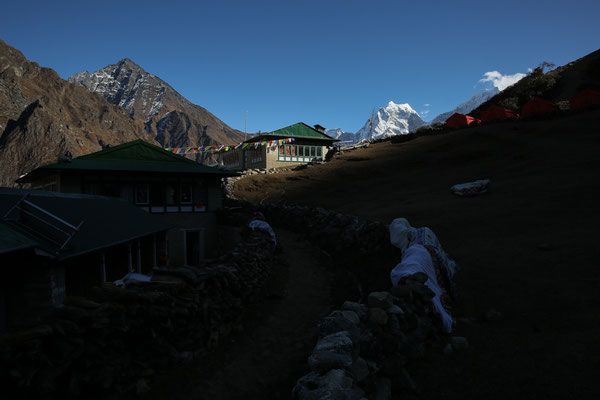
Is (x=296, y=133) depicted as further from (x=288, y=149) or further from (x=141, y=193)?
(x=141, y=193)

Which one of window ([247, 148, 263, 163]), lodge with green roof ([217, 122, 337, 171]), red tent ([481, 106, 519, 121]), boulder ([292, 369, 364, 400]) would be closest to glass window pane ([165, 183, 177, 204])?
boulder ([292, 369, 364, 400])

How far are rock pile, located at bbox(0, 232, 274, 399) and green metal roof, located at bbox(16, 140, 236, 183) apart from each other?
13150 mm

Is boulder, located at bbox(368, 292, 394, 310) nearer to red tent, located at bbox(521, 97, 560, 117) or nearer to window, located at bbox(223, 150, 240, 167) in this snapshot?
window, located at bbox(223, 150, 240, 167)

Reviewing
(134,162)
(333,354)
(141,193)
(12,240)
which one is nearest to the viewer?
(333,354)

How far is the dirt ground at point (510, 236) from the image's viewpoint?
5535 millimetres

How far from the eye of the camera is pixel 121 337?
19.2 ft

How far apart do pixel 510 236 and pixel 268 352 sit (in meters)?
10.5

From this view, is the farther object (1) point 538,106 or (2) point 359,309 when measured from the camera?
(1) point 538,106

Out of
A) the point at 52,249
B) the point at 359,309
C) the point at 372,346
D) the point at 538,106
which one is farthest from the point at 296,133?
the point at 372,346

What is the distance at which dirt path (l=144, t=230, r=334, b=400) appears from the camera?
253 inches

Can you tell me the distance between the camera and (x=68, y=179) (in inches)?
733

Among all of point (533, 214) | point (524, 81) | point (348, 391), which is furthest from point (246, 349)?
point (524, 81)

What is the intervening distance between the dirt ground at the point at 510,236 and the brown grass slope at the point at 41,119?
113m

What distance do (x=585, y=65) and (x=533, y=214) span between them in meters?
74.1
